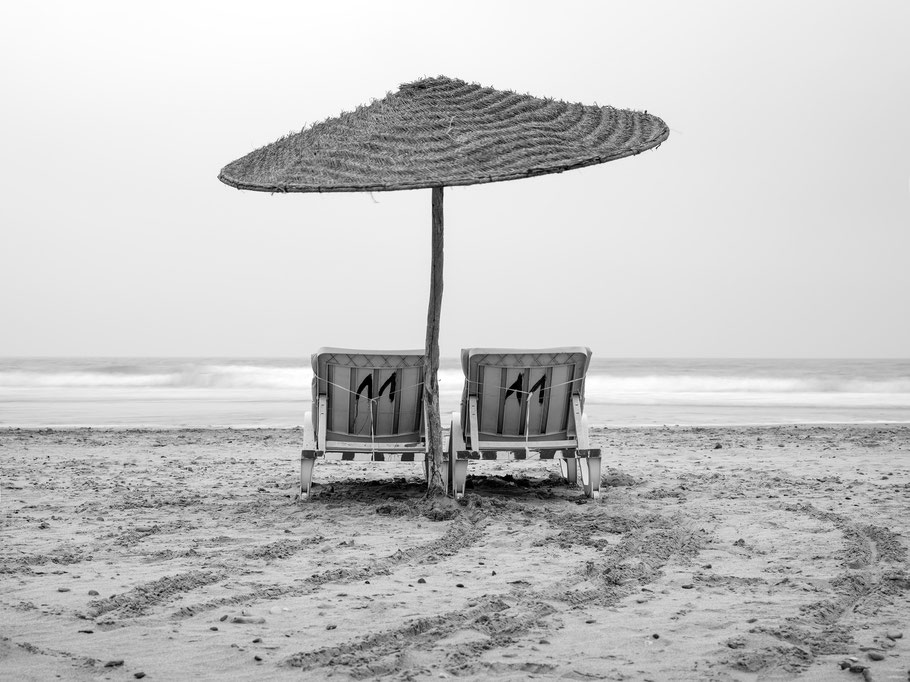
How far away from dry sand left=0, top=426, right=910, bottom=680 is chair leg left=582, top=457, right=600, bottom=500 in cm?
12

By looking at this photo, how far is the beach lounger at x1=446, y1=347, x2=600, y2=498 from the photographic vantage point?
584 centimetres

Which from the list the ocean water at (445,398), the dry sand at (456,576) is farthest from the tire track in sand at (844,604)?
the ocean water at (445,398)

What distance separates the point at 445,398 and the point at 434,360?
1132 centimetres

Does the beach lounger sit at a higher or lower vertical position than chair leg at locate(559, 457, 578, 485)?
higher

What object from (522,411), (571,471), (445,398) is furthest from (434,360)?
(445,398)

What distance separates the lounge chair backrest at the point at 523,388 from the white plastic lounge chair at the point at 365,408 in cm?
38

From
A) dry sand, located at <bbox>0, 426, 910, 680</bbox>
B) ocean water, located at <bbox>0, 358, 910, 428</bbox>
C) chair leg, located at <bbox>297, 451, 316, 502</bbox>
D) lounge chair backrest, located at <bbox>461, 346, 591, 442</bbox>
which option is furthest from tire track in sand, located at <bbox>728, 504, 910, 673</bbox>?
ocean water, located at <bbox>0, 358, 910, 428</bbox>

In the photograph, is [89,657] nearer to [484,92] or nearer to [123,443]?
[484,92]

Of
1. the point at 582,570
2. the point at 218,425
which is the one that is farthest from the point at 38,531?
the point at 218,425

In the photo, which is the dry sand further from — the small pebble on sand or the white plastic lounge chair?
the white plastic lounge chair

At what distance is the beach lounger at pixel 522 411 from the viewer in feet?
19.2

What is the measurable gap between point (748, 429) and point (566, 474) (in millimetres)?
4665

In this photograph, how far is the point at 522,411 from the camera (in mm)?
5980

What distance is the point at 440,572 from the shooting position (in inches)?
157
